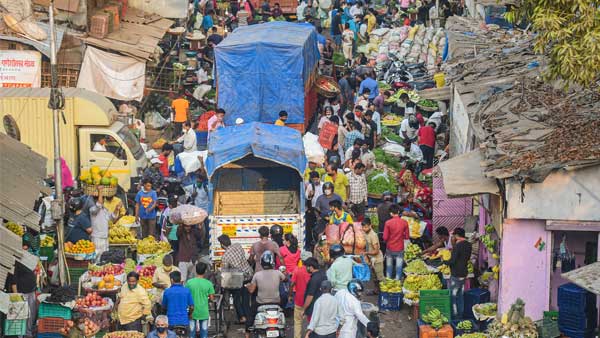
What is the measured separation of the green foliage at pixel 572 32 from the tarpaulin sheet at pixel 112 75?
51.4 ft

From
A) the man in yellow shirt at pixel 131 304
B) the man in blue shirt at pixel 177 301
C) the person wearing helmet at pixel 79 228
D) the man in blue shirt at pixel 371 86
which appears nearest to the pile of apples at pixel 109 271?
the man in yellow shirt at pixel 131 304

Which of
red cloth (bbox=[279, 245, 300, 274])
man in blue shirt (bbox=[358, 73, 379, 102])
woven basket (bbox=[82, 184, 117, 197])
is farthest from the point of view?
man in blue shirt (bbox=[358, 73, 379, 102])

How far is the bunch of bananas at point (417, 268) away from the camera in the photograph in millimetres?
20062

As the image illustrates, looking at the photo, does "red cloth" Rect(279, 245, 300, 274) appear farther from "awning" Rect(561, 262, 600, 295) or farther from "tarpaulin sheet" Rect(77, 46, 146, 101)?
"tarpaulin sheet" Rect(77, 46, 146, 101)

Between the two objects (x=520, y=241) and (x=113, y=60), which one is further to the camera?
(x=113, y=60)

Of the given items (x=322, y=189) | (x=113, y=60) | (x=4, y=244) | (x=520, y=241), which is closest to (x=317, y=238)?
(x=322, y=189)

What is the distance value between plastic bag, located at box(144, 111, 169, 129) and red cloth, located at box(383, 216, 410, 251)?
11857 mm

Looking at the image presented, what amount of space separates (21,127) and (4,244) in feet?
33.5

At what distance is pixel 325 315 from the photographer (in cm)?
1681

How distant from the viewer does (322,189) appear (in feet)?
75.4

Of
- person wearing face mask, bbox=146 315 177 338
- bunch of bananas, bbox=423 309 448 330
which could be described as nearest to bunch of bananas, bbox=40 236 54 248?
person wearing face mask, bbox=146 315 177 338

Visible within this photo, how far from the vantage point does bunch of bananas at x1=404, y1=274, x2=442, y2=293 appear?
778 inches

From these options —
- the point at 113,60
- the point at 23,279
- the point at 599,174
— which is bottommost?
the point at 23,279

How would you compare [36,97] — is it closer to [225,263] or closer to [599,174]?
[225,263]
